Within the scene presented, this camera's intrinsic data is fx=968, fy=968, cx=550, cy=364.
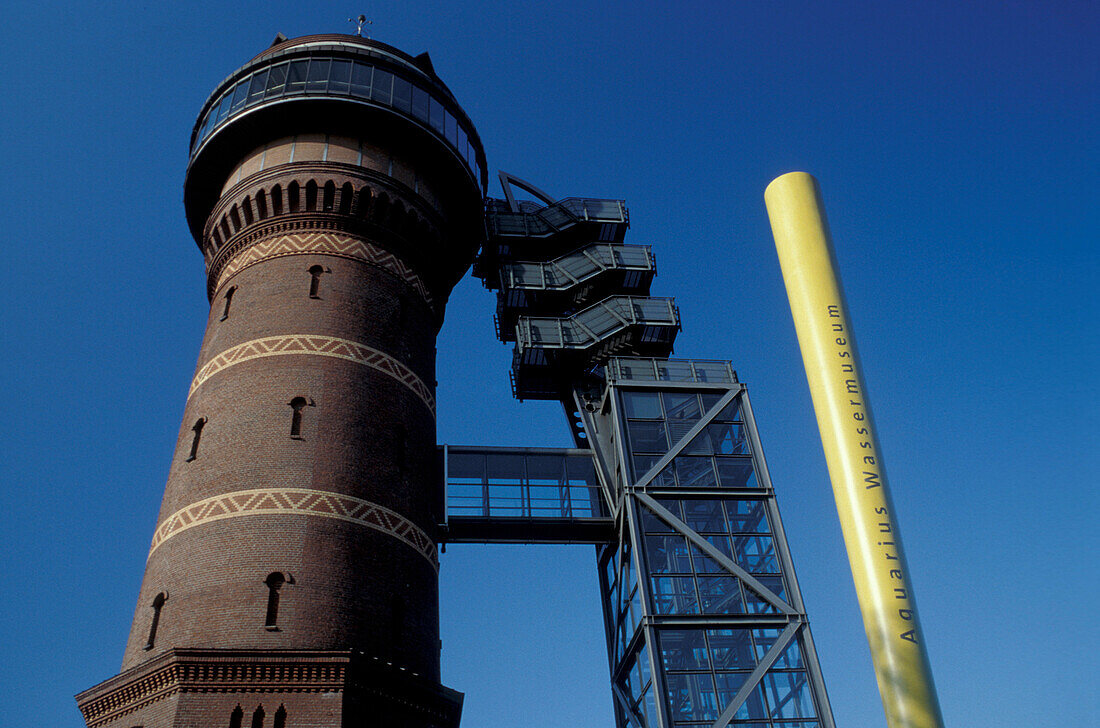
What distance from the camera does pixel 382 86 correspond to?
104ft

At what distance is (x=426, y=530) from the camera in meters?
26.6

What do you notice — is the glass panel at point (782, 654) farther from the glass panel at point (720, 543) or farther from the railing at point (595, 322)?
the railing at point (595, 322)

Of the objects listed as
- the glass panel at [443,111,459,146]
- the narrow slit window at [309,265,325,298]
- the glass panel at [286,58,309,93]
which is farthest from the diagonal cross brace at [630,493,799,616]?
the glass panel at [286,58,309,93]

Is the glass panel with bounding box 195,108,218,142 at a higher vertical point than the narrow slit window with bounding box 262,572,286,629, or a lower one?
higher

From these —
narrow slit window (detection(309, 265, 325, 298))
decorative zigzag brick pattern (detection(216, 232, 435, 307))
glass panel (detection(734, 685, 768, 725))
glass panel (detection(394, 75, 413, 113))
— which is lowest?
glass panel (detection(734, 685, 768, 725))

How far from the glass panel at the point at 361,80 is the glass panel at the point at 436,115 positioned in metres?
2.25

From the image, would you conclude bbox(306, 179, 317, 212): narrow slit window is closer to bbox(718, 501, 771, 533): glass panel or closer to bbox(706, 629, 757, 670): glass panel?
bbox(718, 501, 771, 533): glass panel

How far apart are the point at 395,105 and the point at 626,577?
16723mm

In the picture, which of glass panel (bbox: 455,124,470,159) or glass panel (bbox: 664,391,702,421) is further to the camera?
glass panel (bbox: 455,124,470,159)

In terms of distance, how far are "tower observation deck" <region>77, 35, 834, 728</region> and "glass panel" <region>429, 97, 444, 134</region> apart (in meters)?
0.10

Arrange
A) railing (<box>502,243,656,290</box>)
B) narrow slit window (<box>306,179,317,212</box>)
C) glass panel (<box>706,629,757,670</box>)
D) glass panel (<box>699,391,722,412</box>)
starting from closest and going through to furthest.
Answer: glass panel (<box>706,629,757,670</box>)
narrow slit window (<box>306,179,317,212</box>)
glass panel (<box>699,391,722,412</box>)
railing (<box>502,243,656,290</box>)

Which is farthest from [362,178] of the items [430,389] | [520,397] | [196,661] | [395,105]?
[196,661]

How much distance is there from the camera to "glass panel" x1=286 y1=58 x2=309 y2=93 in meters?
30.8

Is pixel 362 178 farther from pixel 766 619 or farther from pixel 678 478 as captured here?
pixel 766 619
